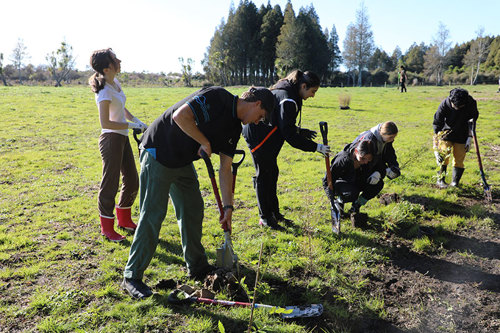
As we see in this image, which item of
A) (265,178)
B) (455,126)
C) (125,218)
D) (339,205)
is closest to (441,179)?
(455,126)

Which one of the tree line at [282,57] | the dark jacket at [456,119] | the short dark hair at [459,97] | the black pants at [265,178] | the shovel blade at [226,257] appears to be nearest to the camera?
the shovel blade at [226,257]

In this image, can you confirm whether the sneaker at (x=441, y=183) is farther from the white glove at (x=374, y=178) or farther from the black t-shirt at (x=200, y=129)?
the black t-shirt at (x=200, y=129)

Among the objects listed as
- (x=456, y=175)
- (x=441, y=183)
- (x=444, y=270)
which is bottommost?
(x=444, y=270)

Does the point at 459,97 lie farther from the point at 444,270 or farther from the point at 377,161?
the point at 444,270

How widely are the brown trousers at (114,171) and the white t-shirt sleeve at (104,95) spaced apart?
0.45 metres

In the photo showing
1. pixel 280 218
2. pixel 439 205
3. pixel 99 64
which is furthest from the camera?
pixel 439 205

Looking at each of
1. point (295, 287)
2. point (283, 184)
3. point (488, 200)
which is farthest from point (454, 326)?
point (283, 184)

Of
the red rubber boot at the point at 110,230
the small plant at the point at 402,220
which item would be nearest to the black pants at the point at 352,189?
the small plant at the point at 402,220

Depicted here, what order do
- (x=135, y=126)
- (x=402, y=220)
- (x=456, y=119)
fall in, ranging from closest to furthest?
(x=135, y=126)
(x=402, y=220)
(x=456, y=119)

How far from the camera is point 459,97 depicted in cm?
590

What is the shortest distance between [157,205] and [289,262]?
1.81 meters

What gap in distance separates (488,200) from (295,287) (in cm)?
444

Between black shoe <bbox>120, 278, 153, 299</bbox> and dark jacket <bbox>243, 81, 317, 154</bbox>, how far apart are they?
7.57 feet

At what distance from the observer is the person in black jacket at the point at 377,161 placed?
4915mm
